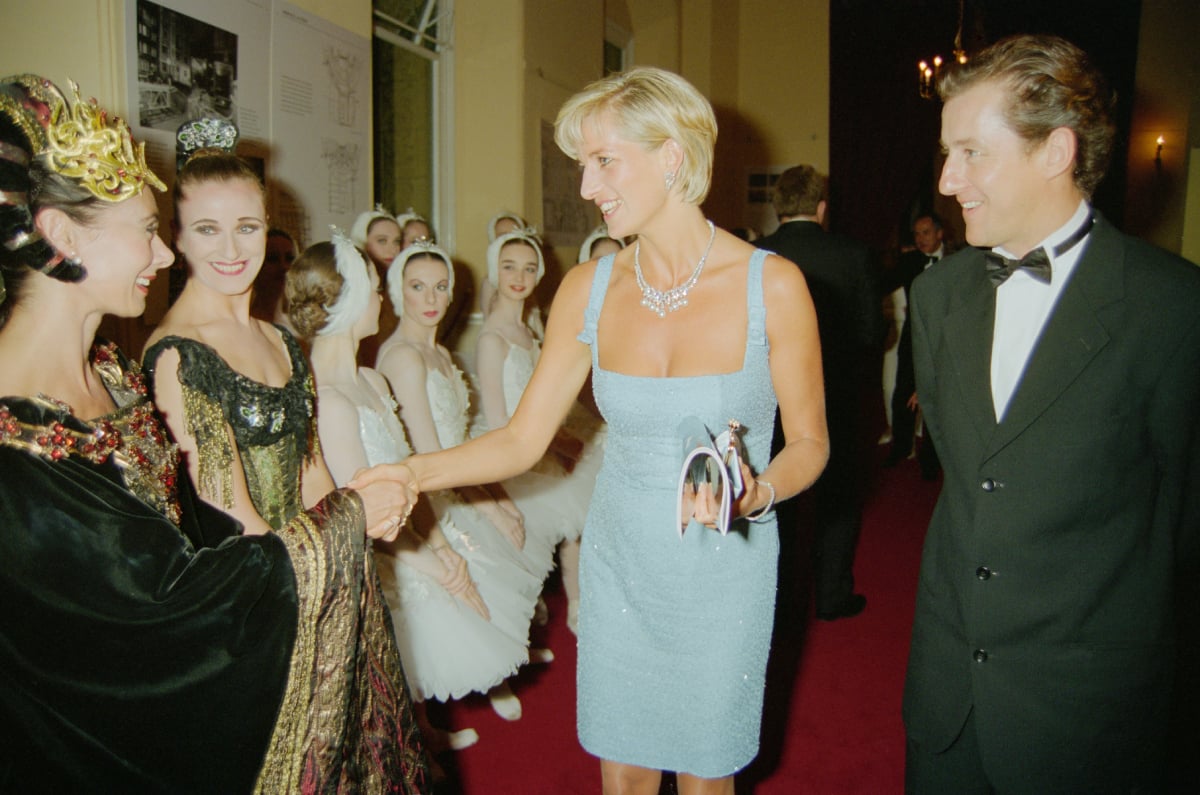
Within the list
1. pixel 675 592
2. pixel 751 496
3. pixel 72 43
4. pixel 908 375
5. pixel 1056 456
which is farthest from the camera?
pixel 908 375

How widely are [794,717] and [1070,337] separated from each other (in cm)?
229

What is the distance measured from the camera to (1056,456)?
4.81 feet

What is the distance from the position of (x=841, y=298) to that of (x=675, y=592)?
8.31ft

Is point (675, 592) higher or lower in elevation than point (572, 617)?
higher

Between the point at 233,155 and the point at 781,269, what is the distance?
1484 millimetres

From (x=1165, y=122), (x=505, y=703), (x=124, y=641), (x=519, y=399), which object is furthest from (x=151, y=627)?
(x=1165, y=122)

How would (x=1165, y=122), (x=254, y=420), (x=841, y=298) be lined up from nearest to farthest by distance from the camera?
(x=254, y=420)
(x=841, y=298)
(x=1165, y=122)

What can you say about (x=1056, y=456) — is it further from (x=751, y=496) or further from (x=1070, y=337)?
(x=751, y=496)

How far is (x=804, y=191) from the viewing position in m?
4.12

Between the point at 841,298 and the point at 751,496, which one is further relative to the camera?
the point at 841,298

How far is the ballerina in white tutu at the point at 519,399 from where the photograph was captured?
12.8 feet

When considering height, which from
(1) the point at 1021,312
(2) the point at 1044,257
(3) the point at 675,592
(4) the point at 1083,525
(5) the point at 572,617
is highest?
(2) the point at 1044,257

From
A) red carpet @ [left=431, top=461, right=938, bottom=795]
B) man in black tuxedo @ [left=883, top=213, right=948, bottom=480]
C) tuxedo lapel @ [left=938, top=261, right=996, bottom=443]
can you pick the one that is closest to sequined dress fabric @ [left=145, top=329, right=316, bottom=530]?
red carpet @ [left=431, top=461, right=938, bottom=795]

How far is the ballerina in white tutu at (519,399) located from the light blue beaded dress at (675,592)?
5.64 ft
